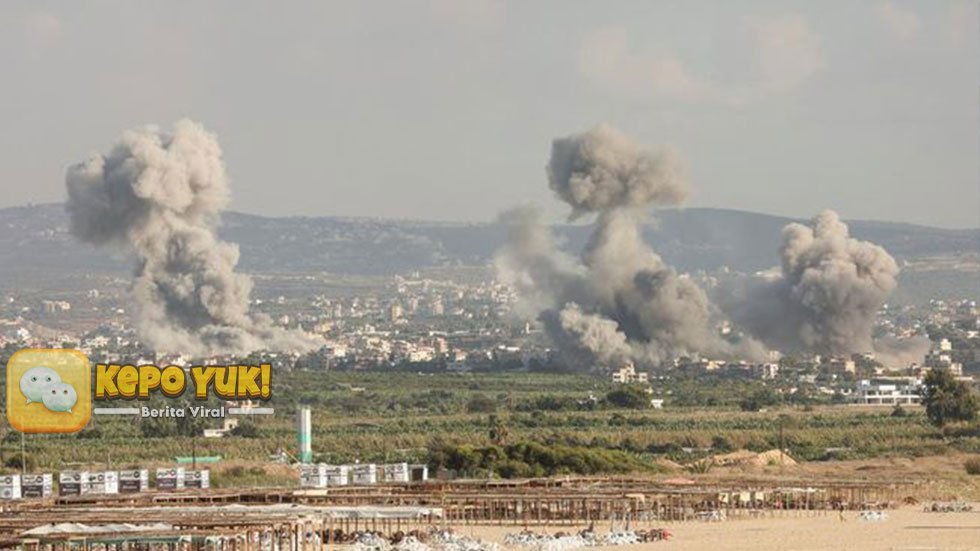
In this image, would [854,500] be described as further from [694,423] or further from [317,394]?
[317,394]

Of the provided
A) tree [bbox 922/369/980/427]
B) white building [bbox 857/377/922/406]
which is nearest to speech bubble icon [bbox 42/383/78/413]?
tree [bbox 922/369/980/427]

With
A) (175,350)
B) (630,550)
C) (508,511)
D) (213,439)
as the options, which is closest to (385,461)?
(213,439)

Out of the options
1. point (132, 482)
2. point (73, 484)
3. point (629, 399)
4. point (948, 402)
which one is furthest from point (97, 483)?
point (629, 399)

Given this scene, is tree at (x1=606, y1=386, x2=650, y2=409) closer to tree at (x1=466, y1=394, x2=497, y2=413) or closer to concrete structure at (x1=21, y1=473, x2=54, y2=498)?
tree at (x1=466, y1=394, x2=497, y2=413)

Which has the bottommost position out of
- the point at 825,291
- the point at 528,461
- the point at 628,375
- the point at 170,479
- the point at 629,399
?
the point at 170,479

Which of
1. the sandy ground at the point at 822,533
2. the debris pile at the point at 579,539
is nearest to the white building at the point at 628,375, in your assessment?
the sandy ground at the point at 822,533

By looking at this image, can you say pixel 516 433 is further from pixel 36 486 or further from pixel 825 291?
pixel 825 291

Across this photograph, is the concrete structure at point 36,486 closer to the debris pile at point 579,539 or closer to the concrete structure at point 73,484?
the concrete structure at point 73,484
